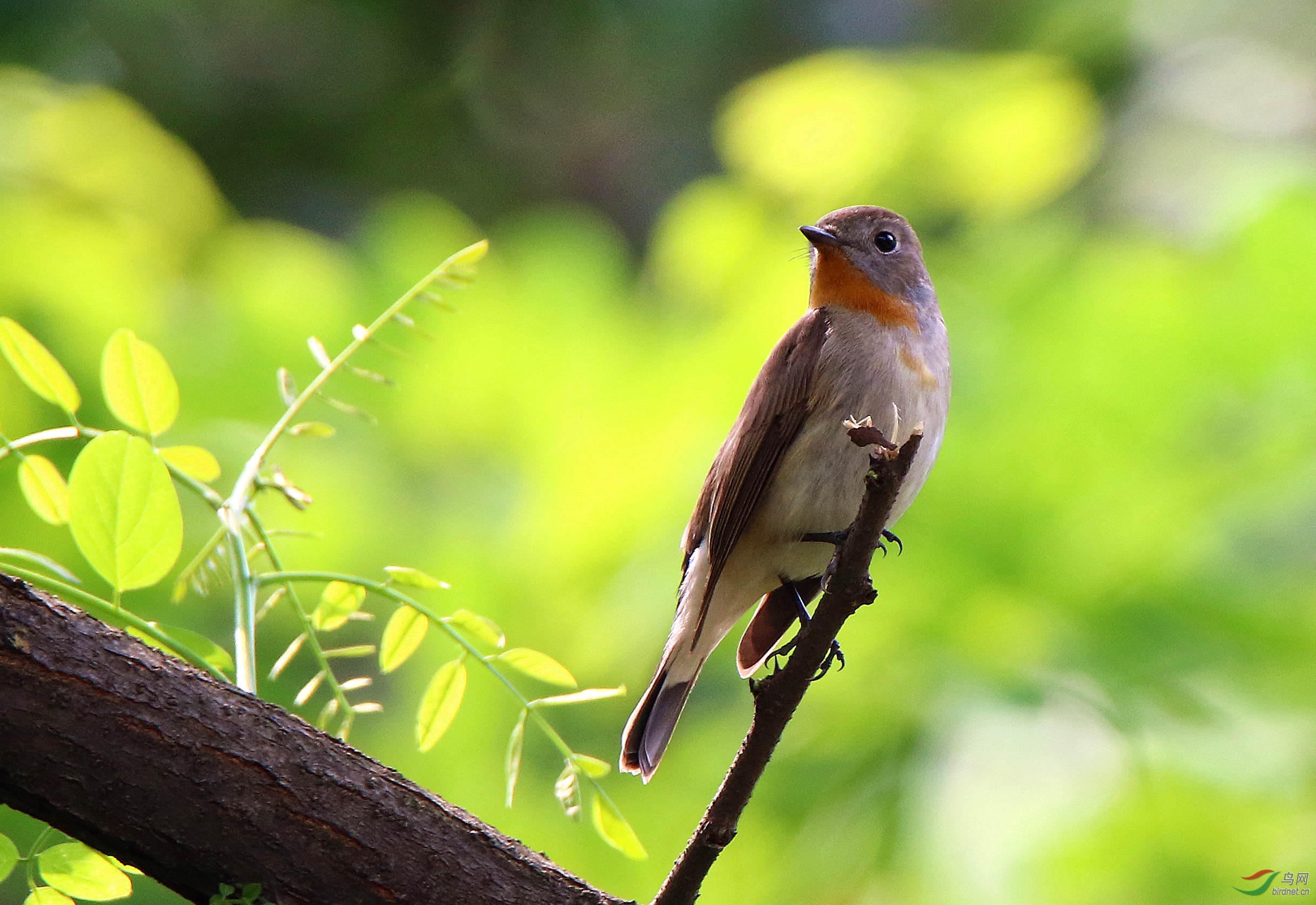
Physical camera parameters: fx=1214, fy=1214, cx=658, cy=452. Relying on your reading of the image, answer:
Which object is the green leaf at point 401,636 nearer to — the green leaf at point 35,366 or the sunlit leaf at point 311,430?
the sunlit leaf at point 311,430

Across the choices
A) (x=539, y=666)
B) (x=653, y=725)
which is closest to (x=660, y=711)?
(x=653, y=725)

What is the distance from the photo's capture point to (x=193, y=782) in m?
1.68

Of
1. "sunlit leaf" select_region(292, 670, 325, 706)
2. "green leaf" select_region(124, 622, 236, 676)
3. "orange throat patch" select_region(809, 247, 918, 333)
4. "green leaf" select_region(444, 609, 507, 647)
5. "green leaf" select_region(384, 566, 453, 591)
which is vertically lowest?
"green leaf" select_region(124, 622, 236, 676)

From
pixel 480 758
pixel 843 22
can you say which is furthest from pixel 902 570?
pixel 843 22

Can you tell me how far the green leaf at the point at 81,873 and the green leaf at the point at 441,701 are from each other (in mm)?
455

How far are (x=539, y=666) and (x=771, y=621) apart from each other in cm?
133

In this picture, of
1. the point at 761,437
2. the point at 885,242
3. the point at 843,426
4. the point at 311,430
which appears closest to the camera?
the point at 311,430

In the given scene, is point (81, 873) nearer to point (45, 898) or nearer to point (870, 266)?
point (45, 898)

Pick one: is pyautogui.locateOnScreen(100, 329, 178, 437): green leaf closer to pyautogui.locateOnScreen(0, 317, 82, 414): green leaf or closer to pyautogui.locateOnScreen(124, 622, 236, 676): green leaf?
pyautogui.locateOnScreen(0, 317, 82, 414): green leaf

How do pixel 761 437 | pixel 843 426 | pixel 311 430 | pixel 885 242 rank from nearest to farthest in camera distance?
1. pixel 311 430
2. pixel 843 426
3. pixel 761 437
4. pixel 885 242

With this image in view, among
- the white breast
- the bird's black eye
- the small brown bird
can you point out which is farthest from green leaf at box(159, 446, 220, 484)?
the bird's black eye

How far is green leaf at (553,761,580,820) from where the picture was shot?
1869 millimetres

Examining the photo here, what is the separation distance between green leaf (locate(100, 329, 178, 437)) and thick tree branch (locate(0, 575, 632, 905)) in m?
0.28

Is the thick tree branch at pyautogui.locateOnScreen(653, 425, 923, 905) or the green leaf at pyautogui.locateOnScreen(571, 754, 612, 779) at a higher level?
the thick tree branch at pyautogui.locateOnScreen(653, 425, 923, 905)
